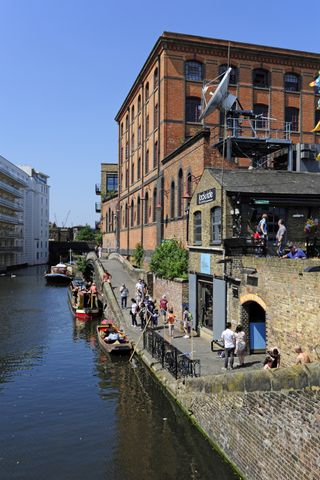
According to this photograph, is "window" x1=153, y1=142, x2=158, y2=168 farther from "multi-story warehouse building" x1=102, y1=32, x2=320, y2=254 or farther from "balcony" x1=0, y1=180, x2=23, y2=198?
"balcony" x1=0, y1=180, x2=23, y2=198

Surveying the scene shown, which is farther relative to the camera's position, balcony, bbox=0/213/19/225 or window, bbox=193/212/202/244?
balcony, bbox=0/213/19/225

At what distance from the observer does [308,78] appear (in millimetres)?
35938

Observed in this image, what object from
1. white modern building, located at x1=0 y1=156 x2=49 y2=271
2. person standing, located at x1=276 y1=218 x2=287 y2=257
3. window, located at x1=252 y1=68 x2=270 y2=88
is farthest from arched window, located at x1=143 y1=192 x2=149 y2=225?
white modern building, located at x1=0 y1=156 x2=49 y2=271

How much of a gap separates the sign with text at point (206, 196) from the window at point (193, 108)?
592 inches

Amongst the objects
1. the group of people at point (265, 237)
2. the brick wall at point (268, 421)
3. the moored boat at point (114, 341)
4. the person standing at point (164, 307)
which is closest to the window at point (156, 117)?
the person standing at point (164, 307)

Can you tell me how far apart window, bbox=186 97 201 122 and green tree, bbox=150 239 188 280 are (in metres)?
Result: 11.2

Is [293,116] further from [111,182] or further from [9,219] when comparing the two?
[9,219]

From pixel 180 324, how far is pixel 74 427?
382 inches

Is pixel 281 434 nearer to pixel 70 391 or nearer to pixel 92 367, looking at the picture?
pixel 70 391

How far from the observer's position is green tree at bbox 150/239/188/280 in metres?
23.1

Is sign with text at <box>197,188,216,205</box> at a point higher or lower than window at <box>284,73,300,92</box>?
lower

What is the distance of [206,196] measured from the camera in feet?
61.1

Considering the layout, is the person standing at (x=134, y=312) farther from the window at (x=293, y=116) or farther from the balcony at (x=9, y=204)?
the balcony at (x=9, y=204)

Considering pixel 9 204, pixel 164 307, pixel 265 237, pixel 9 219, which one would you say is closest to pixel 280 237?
pixel 265 237
